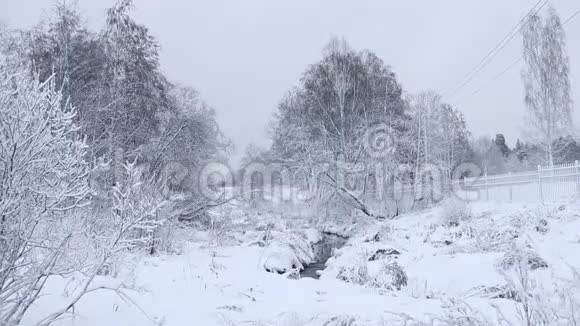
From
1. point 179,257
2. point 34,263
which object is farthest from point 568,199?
→ point 34,263

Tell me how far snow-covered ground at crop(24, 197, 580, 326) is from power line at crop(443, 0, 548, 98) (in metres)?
6.93

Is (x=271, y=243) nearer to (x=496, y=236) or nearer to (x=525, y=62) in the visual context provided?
(x=496, y=236)

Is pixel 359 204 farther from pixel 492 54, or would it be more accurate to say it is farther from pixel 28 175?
pixel 28 175

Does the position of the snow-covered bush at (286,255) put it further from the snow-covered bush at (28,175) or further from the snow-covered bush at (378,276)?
the snow-covered bush at (28,175)

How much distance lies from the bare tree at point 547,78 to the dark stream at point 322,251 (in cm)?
1293

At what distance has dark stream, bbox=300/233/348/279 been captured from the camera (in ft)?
35.6

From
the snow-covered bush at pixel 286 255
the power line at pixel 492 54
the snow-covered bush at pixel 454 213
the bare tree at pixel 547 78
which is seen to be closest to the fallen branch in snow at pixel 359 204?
the snow-covered bush at pixel 286 255

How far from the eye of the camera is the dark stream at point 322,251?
10.9 m

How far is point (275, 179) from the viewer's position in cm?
2789

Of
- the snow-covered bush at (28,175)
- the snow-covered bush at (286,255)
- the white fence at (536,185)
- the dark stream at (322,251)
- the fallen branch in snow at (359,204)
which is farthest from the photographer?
the fallen branch in snow at (359,204)

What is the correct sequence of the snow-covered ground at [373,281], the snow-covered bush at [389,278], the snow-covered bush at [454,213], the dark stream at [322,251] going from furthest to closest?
1. the snow-covered bush at [454,213]
2. the dark stream at [322,251]
3. the snow-covered bush at [389,278]
4. the snow-covered ground at [373,281]

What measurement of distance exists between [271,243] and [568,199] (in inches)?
360

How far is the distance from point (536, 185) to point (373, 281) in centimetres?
983

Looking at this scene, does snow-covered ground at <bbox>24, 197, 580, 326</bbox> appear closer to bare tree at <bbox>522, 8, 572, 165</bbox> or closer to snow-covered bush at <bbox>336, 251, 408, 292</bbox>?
snow-covered bush at <bbox>336, 251, 408, 292</bbox>
